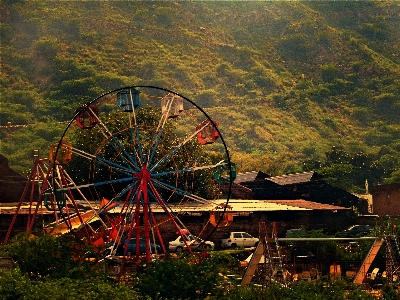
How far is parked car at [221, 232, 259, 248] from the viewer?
2325 inches

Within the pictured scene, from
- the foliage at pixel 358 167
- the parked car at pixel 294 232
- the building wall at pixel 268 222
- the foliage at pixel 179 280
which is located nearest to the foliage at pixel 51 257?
the foliage at pixel 179 280

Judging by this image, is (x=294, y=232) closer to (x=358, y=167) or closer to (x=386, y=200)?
(x=386, y=200)

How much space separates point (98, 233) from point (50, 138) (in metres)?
90.8

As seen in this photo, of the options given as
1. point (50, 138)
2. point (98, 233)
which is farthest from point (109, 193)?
point (50, 138)

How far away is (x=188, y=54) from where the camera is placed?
19575cm

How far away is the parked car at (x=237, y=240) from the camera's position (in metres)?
59.1

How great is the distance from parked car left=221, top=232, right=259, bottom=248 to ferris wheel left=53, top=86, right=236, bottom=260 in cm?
230

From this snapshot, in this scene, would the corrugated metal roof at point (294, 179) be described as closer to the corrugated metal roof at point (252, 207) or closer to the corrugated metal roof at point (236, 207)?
the corrugated metal roof at point (236, 207)

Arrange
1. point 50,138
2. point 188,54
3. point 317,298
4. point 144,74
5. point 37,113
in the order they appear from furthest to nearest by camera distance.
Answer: point 188,54
point 144,74
point 37,113
point 50,138
point 317,298

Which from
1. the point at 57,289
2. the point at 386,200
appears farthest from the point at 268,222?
the point at 57,289

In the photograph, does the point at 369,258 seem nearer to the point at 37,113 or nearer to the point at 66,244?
the point at 66,244

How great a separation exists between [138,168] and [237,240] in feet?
52.3

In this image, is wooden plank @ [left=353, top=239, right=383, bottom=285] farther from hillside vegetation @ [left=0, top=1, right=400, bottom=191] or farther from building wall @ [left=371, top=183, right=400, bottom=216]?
hillside vegetation @ [left=0, top=1, right=400, bottom=191]

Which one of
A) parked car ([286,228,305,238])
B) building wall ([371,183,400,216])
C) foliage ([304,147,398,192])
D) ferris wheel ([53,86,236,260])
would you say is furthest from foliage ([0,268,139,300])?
foliage ([304,147,398,192])
